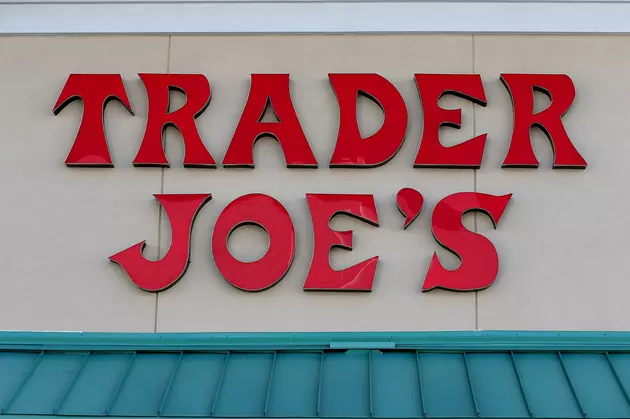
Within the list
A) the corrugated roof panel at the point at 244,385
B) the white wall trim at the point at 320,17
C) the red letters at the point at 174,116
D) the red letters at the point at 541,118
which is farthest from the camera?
the white wall trim at the point at 320,17

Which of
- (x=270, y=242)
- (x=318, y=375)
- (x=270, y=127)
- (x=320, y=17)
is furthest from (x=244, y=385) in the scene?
(x=320, y=17)

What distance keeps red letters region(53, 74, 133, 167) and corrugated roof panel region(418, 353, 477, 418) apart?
3675 millimetres

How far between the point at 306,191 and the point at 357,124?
0.84 m

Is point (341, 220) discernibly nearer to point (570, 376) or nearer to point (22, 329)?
point (570, 376)

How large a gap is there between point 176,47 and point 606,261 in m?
4.77

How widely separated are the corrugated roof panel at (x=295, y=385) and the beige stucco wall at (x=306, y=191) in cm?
53

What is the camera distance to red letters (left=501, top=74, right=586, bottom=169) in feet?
26.4

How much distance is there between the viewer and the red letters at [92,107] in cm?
820

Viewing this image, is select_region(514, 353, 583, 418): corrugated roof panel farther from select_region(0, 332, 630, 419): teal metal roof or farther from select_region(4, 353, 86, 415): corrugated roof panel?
select_region(4, 353, 86, 415): corrugated roof panel

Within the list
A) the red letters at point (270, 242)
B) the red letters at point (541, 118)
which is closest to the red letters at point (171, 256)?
the red letters at point (270, 242)

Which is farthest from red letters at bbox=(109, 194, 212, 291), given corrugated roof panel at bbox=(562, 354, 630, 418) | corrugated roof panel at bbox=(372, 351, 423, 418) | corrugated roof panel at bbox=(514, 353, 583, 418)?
corrugated roof panel at bbox=(562, 354, 630, 418)

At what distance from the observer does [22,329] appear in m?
7.87

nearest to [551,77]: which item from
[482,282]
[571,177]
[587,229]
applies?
[571,177]

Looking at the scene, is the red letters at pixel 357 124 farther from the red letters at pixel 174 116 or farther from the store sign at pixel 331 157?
the red letters at pixel 174 116
